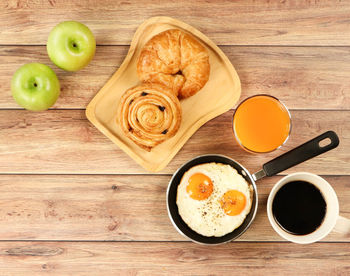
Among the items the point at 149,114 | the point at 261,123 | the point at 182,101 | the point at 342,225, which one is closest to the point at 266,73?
the point at 261,123

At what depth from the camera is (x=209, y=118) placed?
1.37 metres

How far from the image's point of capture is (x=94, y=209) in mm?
1380

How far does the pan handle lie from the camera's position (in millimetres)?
1165

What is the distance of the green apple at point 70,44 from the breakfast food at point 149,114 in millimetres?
198

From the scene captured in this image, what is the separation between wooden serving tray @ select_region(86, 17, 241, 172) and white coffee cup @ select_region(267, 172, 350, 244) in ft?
1.09

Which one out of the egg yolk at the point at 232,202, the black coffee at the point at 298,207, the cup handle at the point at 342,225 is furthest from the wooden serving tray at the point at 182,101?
the cup handle at the point at 342,225

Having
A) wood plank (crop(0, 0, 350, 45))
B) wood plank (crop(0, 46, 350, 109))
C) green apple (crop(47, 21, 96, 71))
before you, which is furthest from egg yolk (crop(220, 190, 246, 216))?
green apple (crop(47, 21, 96, 71))

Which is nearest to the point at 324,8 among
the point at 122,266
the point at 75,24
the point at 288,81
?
the point at 288,81

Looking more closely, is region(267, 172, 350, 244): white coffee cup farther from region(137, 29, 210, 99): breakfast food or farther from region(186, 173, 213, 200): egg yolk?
region(137, 29, 210, 99): breakfast food

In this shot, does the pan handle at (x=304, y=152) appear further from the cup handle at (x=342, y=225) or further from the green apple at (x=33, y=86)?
the green apple at (x=33, y=86)

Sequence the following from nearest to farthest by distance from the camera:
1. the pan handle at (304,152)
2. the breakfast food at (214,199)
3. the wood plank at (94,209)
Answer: the pan handle at (304,152), the breakfast food at (214,199), the wood plank at (94,209)

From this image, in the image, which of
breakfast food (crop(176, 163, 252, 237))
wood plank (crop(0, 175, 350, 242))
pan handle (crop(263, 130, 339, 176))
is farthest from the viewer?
wood plank (crop(0, 175, 350, 242))

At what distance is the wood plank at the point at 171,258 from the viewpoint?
138cm

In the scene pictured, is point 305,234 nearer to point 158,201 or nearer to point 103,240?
point 158,201
